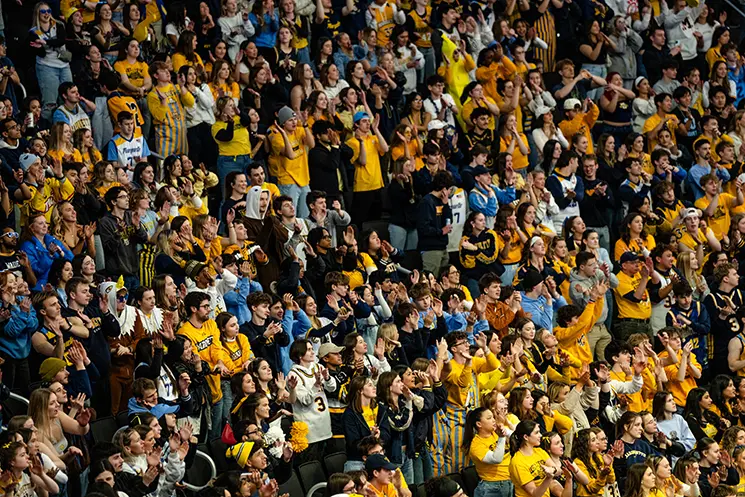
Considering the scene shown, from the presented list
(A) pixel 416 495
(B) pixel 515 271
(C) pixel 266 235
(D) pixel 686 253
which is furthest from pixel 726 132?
(A) pixel 416 495

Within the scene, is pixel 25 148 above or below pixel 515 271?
above

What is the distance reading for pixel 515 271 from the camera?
1375 cm

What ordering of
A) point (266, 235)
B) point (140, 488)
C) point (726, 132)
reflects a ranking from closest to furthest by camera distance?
point (140, 488), point (266, 235), point (726, 132)

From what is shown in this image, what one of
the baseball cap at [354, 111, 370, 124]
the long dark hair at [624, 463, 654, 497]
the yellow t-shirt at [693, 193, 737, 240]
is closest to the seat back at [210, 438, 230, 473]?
the long dark hair at [624, 463, 654, 497]

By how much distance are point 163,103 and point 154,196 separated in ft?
5.02

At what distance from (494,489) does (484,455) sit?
0.98 feet

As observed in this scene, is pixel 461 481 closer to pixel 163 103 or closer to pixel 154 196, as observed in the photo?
pixel 154 196

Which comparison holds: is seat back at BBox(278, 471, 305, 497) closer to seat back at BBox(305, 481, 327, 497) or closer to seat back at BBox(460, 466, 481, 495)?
seat back at BBox(305, 481, 327, 497)

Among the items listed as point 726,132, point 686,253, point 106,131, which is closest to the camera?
point 106,131

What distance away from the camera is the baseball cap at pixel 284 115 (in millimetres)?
13750

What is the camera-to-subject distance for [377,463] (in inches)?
395

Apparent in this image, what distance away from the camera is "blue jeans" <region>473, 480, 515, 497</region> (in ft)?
36.1

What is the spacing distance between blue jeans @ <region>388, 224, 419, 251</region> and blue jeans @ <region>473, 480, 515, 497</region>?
134 inches

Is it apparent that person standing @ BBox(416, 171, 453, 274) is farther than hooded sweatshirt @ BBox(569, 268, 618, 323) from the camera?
Yes
